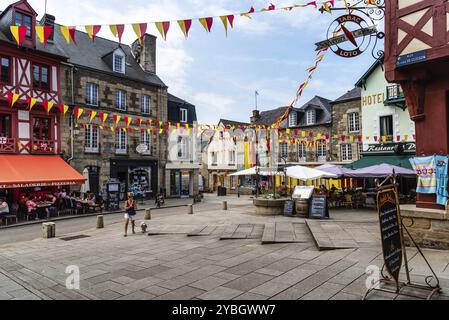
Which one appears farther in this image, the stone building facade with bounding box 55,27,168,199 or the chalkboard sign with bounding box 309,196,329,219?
the stone building facade with bounding box 55,27,168,199

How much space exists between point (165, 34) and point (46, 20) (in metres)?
17.3

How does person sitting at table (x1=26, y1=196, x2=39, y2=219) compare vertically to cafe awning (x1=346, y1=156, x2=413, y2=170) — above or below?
below

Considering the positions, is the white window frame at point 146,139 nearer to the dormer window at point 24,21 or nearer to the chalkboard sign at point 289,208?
the dormer window at point 24,21

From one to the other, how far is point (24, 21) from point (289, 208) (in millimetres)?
18124

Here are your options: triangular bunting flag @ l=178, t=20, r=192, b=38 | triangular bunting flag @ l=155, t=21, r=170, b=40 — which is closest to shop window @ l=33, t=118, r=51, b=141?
triangular bunting flag @ l=155, t=21, r=170, b=40

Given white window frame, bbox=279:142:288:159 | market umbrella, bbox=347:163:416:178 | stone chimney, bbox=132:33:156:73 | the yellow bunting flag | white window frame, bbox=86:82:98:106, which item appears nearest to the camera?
market umbrella, bbox=347:163:416:178

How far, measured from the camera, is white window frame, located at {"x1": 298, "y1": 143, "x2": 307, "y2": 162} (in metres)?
30.4

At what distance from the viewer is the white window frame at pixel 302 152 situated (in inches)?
1198

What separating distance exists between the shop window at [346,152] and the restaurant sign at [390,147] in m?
4.60

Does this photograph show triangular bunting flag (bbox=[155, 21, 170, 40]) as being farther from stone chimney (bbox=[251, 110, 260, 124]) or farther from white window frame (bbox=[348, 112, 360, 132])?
stone chimney (bbox=[251, 110, 260, 124])

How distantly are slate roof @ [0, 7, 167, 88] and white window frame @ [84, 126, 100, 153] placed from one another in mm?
4189

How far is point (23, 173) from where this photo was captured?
15859 millimetres
